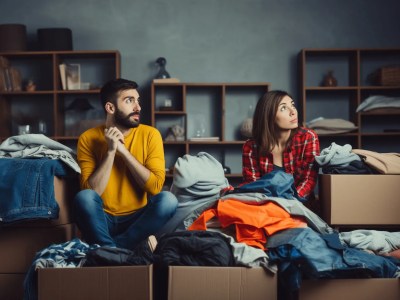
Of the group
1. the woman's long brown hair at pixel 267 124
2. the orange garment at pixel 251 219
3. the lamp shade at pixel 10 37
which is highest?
the lamp shade at pixel 10 37

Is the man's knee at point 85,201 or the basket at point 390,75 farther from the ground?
the basket at point 390,75

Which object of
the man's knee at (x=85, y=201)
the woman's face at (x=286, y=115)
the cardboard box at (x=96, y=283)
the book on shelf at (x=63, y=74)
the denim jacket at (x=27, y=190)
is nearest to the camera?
the cardboard box at (x=96, y=283)

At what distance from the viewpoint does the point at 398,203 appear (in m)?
2.65

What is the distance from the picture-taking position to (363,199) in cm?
264

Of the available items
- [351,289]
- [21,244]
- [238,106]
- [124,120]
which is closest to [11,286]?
[21,244]

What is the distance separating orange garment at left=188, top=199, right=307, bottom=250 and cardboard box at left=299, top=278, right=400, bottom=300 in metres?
0.25

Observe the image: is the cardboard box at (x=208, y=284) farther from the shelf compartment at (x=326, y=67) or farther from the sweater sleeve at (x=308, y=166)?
the shelf compartment at (x=326, y=67)

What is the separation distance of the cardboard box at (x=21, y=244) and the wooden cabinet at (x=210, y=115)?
106 inches

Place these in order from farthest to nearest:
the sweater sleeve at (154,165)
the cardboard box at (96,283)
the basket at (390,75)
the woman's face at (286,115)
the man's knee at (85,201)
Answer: the basket at (390,75)
the woman's face at (286,115)
the sweater sleeve at (154,165)
the man's knee at (85,201)
the cardboard box at (96,283)

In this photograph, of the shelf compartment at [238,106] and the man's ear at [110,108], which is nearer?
the man's ear at [110,108]

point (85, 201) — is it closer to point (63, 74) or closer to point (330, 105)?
point (63, 74)

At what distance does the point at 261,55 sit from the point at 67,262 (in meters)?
3.58

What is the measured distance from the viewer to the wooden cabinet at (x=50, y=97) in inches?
205

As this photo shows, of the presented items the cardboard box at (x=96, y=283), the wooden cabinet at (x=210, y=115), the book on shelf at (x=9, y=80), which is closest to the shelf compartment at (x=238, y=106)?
the wooden cabinet at (x=210, y=115)
